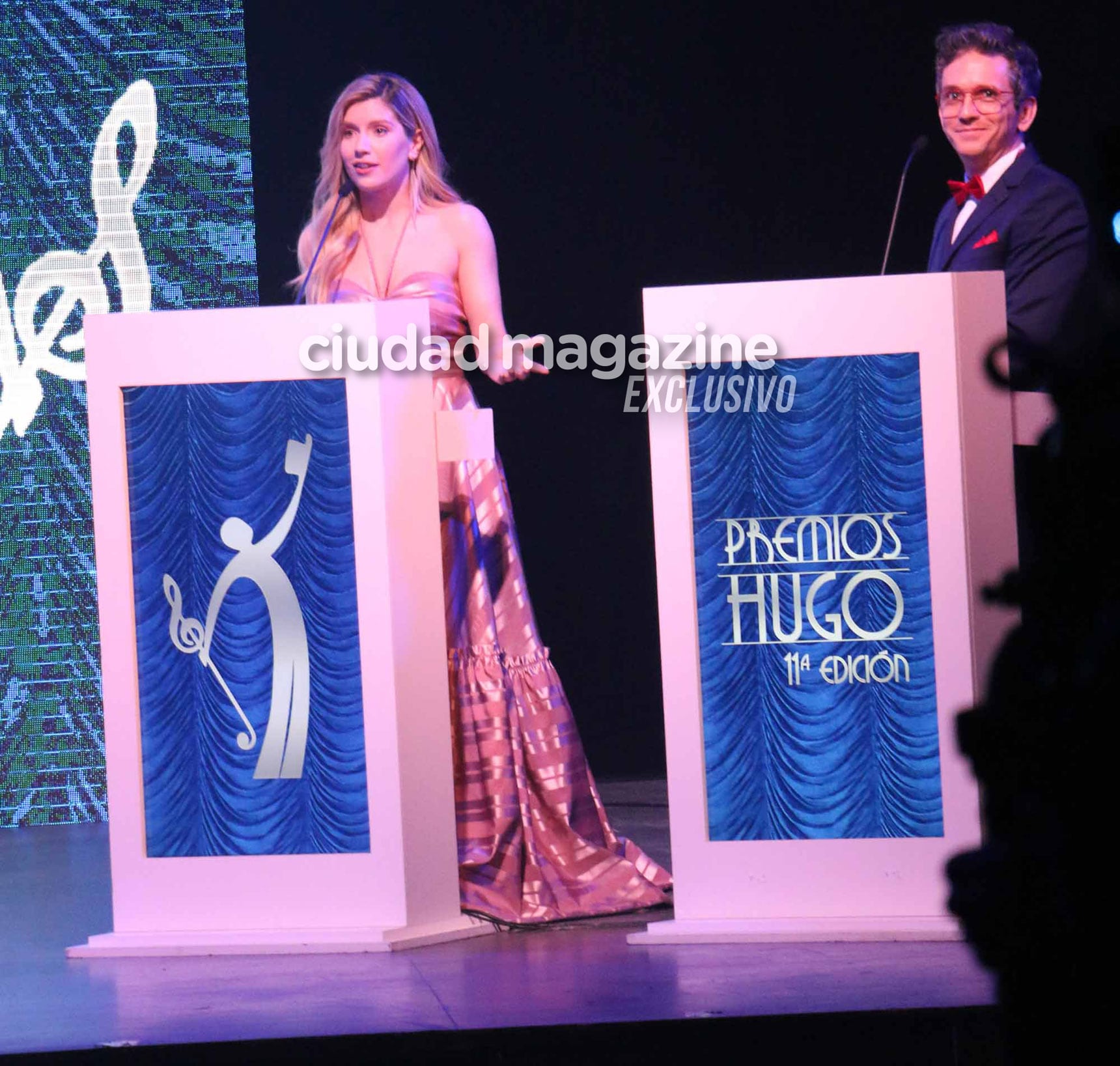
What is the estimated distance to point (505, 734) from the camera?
2.98 meters

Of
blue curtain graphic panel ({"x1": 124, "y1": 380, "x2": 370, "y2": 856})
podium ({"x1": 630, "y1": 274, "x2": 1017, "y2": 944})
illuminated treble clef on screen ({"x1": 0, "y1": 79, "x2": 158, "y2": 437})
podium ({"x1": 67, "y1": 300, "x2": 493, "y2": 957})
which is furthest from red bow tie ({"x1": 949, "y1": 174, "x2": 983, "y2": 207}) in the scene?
illuminated treble clef on screen ({"x1": 0, "y1": 79, "x2": 158, "y2": 437})

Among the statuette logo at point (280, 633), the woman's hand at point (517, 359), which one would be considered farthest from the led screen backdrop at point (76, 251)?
the statuette logo at point (280, 633)

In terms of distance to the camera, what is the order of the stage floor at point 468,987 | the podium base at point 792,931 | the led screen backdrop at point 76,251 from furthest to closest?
the led screen backdrop at point 76,251
the podium base at point 792,931
the stage floor at point 468,987

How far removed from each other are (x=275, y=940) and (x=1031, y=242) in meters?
1.67

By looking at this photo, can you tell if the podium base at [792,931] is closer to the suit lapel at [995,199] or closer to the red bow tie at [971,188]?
the suit lapel at [995,199]

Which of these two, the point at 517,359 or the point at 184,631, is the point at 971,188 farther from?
the point at 184,631

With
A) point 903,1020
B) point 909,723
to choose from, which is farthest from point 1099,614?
point 909,723

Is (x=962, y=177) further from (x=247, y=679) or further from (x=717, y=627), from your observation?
(x=247, y=679)

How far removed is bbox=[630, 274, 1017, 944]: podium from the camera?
252cm

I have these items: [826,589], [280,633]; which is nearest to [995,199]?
[826,589]

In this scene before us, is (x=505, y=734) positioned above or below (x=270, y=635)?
below

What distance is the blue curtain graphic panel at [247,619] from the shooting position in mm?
2658

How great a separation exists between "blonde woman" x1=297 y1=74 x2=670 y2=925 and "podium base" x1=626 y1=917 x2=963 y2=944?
1.17 feet

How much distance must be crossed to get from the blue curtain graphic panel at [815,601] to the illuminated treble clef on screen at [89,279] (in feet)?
8.81
